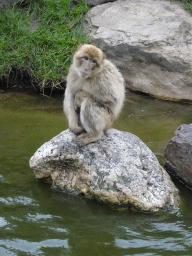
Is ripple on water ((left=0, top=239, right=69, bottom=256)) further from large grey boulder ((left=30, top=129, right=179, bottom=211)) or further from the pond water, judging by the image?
large grey boulder ((left=30, top=129, right=179, bottom=211))

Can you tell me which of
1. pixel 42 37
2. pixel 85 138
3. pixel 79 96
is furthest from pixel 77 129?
pixel 42 37

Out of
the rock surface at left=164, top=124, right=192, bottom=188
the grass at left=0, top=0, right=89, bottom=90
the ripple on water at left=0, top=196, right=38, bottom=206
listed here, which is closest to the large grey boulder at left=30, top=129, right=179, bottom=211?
the rock surface at left=164, top=124, right=192, bottom=188

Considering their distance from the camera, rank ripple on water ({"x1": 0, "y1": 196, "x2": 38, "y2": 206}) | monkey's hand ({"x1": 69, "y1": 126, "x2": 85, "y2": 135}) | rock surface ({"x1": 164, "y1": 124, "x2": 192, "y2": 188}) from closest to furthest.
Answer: ripple on water ({"x1": 0, "y1": 196, "x2": 38, "y2": 206}), monkey's hand ({"x1": 69, "y1": 126, "x2": 85, "y2": 135}), rock surface ({"x1": 164, "y1": 124, "x2": 192, "y2": 188})

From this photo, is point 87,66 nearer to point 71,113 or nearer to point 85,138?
point 71,113

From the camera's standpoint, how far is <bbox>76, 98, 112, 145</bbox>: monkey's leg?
397 centimetres

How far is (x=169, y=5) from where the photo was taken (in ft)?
26.9

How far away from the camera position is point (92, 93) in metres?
4.01

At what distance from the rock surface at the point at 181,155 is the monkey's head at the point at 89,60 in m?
1.43

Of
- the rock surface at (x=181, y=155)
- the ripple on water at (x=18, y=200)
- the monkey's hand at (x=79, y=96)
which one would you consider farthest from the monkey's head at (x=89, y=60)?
the ripple on water at (x=18, y=200)

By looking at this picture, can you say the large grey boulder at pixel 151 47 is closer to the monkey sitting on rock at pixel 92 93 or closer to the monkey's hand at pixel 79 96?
the monkey sitting on rock at pixel 92 93

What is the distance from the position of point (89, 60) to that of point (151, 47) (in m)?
3.85

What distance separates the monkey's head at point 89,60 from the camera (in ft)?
12.5

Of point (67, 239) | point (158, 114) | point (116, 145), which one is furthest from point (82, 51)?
point (158, 114)

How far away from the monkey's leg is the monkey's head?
1.05 ft
